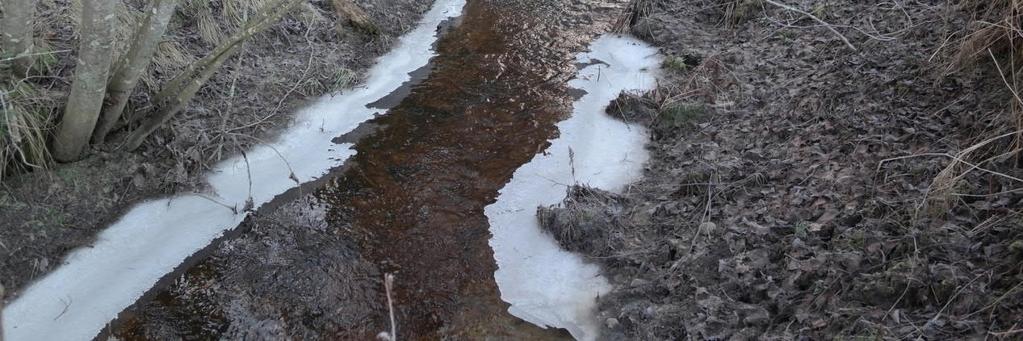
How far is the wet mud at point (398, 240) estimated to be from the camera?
421 cm

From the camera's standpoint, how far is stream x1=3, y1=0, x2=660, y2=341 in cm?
425

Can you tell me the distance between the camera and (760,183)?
490 cm

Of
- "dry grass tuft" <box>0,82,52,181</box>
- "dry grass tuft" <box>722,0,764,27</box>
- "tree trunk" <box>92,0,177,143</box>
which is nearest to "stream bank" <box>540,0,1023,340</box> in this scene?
"dry grass tuft" <box>722,0,764,27</box>

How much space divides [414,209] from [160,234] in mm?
1765

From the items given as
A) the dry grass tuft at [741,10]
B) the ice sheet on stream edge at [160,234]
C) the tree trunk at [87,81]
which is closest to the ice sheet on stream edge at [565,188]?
the dry grass tuft at [741,10]

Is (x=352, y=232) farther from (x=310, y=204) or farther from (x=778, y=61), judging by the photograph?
(x=778, y=61)

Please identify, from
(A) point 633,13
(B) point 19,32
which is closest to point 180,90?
(B) point 19,32

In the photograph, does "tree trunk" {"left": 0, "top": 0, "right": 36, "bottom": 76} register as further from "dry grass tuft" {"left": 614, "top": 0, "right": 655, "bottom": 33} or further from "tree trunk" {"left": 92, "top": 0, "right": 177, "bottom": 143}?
"dry grass tuft" {"left": 614, "top": 0, "right": 655, "bottom": 33}

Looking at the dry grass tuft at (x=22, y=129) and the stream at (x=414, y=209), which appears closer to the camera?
the stream at (x=414, y=209)

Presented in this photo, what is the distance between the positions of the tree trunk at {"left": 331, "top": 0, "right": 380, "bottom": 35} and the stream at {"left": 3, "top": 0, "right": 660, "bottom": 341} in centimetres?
38

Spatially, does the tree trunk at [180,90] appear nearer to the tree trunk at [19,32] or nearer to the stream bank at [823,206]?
the tree trunk at [19,32]

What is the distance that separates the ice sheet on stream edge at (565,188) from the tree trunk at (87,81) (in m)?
2.77

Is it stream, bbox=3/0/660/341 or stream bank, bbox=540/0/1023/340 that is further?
stream, bbox=3/0/660/341

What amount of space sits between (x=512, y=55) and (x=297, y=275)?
4189mm
